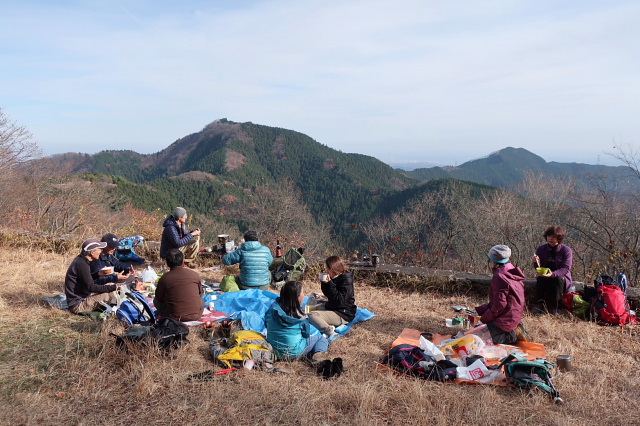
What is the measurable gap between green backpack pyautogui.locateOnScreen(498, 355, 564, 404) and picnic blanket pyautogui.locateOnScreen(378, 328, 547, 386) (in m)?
0.10

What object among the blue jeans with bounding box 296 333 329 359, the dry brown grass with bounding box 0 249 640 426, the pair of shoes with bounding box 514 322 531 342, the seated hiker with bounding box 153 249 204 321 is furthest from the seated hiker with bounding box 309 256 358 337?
the pair of shoes with bounding box 514 322 531 342

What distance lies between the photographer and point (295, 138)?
280ft

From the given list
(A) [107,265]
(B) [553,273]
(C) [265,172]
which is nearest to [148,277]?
(A) [107,265]

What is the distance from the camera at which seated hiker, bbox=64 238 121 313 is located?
17.1 ft

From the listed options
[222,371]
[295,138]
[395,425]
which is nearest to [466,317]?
[395,425]

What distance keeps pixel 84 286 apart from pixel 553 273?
19.0 ft

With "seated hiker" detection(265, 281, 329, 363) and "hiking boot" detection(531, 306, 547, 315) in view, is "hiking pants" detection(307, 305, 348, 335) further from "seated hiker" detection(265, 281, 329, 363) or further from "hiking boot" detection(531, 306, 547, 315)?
"hiking boot" detection(531, 306, 547, 315)

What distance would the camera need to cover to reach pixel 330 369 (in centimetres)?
388

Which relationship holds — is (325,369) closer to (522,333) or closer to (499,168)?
(522,333)

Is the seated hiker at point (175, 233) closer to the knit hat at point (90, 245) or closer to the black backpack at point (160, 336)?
the knit hat at point (90, 245)

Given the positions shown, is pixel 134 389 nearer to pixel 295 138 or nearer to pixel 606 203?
pixel 606 203

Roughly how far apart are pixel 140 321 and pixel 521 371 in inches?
154

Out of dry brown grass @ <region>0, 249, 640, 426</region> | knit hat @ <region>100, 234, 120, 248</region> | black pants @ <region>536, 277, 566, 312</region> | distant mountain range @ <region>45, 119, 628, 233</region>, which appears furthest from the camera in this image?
distant mountain range @ <region>45, 119, 628, 233</region>

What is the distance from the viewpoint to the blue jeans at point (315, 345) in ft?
14.1
